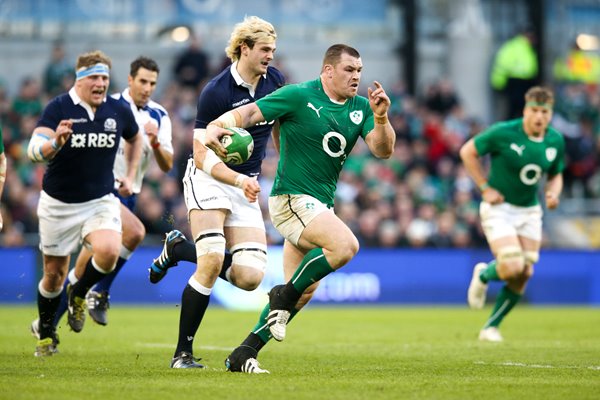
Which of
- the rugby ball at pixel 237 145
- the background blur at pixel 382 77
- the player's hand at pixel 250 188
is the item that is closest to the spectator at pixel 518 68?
the background blur at pixel 382 77

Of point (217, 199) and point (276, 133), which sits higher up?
point (276, 133)

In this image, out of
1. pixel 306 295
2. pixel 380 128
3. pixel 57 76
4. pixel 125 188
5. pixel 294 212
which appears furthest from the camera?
pixel 57 76

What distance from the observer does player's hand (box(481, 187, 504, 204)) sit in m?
13.9

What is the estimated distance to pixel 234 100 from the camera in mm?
9773

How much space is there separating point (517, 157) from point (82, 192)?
558 cm

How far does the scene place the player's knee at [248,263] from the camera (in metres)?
9.69

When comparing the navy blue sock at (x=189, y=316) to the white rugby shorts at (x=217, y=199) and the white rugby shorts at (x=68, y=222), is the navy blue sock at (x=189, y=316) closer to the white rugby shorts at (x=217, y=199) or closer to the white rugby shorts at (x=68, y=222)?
the white rugby shorts at (x=217, y=199)

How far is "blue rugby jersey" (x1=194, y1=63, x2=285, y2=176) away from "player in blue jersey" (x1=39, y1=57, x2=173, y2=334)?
1.72 meters

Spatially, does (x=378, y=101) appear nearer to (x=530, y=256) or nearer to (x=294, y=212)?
(x=294, y=212)

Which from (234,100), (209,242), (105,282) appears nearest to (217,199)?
(209,242)

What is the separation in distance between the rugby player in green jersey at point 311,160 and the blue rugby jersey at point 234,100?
310 millimetres

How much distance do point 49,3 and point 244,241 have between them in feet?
58.3

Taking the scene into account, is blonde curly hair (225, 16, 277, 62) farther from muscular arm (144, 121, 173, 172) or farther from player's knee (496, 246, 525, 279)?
player's knee (496, 246, 525, 279)

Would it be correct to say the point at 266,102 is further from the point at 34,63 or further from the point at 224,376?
the point at 34,63
